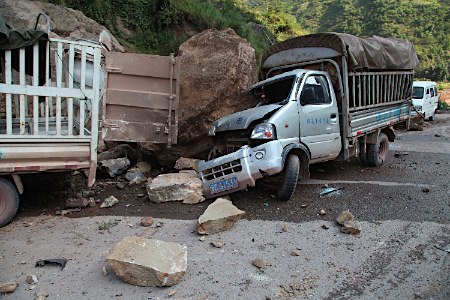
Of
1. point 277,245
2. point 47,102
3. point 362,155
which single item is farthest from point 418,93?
point 47,102

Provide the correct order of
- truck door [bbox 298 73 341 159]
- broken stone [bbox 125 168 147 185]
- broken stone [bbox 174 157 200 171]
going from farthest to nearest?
broken stone [bbox 174 157 200 171] < broken stone [bbox 125 168 147 185] < truck door [bbox 298 73 341 159]

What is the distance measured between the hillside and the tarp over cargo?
6.91 m

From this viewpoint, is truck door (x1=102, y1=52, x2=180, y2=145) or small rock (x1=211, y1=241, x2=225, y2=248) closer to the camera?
small rock (x1=211, y1=241, x2=225, y2=248)

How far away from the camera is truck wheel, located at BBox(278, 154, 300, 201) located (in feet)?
17.7

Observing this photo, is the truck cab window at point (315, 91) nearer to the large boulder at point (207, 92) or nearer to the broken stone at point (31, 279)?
the large boulder at point (207, 92)

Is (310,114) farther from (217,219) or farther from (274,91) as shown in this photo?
(217,219)

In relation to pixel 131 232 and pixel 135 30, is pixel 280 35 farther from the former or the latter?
pixel 131 232

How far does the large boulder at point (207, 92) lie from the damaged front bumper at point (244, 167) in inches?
70.6

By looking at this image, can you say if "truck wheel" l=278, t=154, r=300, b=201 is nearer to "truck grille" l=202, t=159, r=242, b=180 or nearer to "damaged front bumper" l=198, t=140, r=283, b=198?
"damaged front bumper" l=198, t=140, r=283, b=198

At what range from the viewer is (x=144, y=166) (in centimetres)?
721

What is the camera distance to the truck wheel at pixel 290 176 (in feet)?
17.7

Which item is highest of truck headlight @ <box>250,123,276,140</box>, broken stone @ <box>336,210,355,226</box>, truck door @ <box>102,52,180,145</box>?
truck door @ <box>102,52,180,145</box>

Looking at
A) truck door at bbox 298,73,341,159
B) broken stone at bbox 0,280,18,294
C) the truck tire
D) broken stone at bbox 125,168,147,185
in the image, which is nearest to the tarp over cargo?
truck door at bbox 298,73,341,159

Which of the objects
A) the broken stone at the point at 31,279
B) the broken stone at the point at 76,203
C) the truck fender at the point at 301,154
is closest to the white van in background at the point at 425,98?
the truck fender at the point at 301,154
